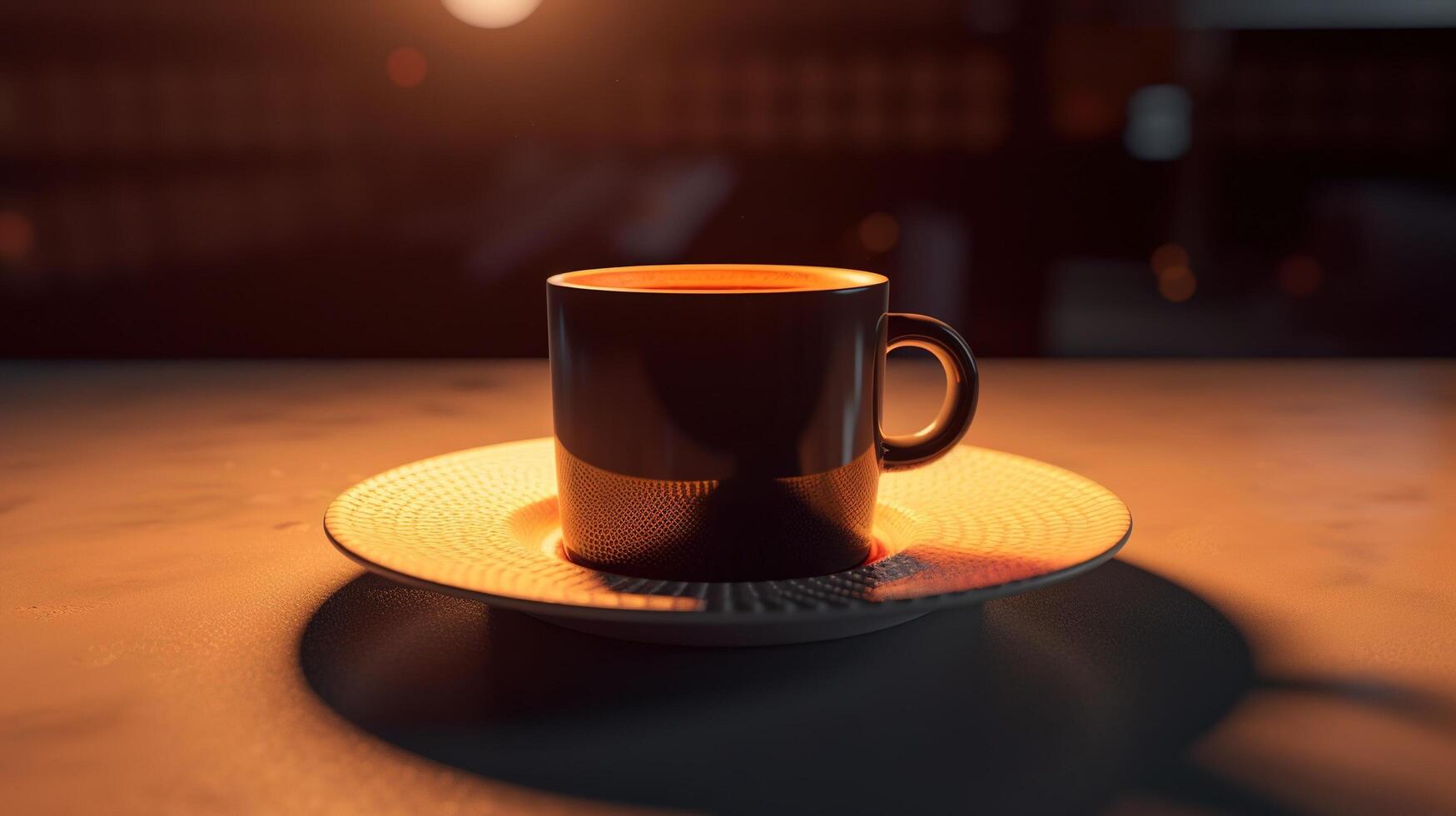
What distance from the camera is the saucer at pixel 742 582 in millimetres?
306

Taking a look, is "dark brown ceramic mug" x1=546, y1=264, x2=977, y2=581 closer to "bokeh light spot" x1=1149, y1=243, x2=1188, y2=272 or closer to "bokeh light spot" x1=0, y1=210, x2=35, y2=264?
"bokeh light spot" x1=1149, y1=243, x2=1188, y2=272

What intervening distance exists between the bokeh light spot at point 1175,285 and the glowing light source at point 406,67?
712 millimetres

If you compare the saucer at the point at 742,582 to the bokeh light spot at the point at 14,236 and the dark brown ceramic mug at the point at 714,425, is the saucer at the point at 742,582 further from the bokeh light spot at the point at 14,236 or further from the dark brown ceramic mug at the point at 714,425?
the bokeh light spot at the point at 14,236

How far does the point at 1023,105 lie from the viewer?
1.01m

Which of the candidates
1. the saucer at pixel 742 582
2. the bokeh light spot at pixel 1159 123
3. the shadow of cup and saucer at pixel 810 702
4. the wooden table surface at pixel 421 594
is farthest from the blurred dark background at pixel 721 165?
the shadow of cup and saucer at pixel 810 702

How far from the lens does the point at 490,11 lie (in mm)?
1001

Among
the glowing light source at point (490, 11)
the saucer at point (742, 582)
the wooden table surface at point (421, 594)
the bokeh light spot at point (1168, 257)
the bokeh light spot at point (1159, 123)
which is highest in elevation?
the glowing light source at point (490, 11)

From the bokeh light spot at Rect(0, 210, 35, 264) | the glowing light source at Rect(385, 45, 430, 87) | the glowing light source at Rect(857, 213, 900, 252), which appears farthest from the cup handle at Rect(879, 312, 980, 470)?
the bokeh light spot at Rect(0, 210, 35, 264)

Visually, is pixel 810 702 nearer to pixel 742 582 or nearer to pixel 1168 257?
pixel 742 582

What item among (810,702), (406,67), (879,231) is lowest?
(810,702)

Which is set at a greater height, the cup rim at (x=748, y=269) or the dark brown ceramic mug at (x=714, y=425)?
the cup rim at (x=748, y=269)

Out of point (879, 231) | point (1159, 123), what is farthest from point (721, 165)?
point (1159, 123)

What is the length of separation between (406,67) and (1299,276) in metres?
0.85

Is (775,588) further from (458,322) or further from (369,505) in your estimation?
(458,322)
